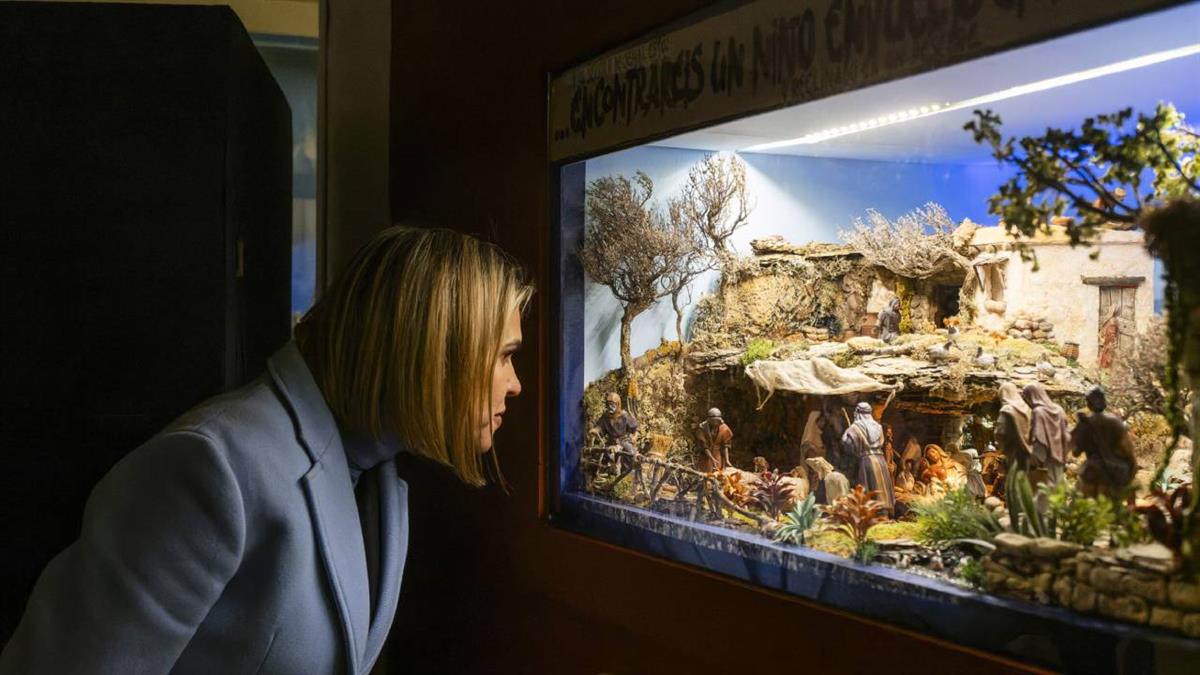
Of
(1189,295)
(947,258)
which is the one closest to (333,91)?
(947,258)

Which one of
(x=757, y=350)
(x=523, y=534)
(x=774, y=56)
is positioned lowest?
(x=523, y=534)

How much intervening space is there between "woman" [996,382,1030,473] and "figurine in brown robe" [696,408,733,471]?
2.59 feet

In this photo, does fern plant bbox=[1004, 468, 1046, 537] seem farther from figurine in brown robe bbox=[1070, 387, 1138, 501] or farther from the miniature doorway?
the miniature doorway

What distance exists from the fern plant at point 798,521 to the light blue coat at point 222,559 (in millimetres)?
856

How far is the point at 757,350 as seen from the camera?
2463 millimetres

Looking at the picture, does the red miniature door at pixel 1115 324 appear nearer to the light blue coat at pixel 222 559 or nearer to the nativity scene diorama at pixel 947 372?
the nativity scene diorama at pixel 947 372

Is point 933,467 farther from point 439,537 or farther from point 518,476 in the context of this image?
point 439,537

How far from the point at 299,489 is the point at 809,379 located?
3.46ft

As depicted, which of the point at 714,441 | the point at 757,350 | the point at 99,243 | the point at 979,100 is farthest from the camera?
the point at 99,243

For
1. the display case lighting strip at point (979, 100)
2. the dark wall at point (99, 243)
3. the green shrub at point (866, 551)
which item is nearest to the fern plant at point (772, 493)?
the green shrub at point (866, 551)

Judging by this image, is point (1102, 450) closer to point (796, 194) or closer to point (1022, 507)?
point (1022, 507)

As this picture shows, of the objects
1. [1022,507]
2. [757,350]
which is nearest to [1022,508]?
[1022,507]

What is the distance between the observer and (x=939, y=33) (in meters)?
1.84

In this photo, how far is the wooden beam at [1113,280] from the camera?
160 cm
